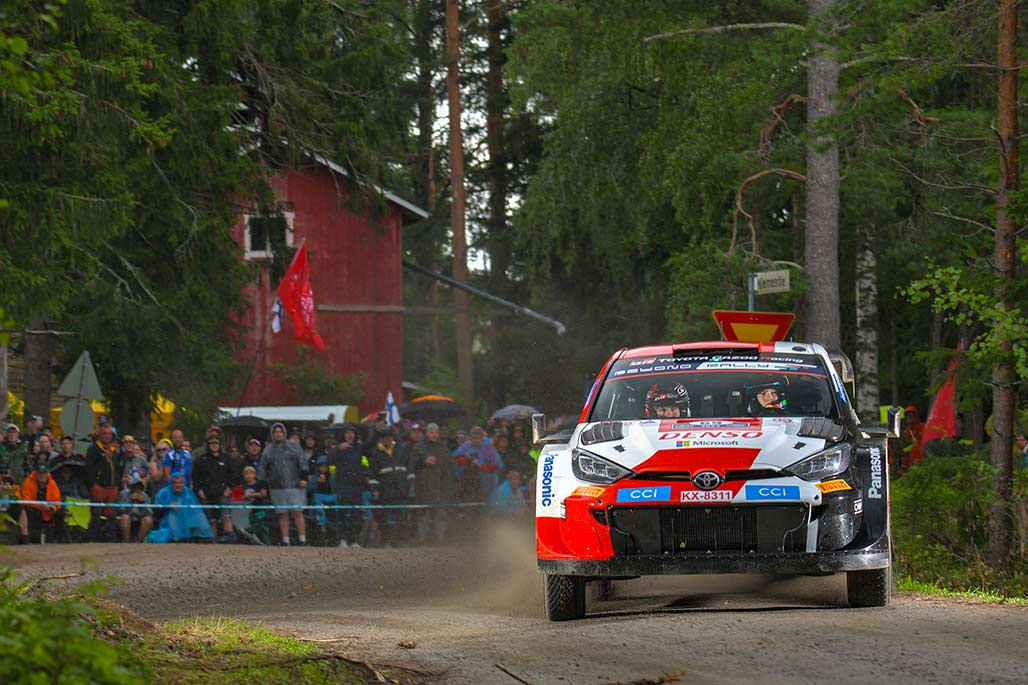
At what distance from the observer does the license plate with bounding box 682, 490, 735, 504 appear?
10578 millimetres

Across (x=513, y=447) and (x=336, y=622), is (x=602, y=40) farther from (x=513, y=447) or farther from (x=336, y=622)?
(x=336, y=622)

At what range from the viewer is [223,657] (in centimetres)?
857

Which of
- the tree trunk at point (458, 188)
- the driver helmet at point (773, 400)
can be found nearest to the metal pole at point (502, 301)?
the tree trunk at point (458, 188)

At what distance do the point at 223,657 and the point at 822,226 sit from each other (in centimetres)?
1512

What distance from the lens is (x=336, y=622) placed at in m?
12.0

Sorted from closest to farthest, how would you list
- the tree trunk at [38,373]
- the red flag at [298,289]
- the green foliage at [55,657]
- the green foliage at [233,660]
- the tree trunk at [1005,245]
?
the green foliage at [55,657], the green foliage at [233,660], the tree trunk at [1005,245], the tree trunk at [38,373], the red flag at [298,289]

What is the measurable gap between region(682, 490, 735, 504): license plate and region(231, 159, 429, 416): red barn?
41346mm

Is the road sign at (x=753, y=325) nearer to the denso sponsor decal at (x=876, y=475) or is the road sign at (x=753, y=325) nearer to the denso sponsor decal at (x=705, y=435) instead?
the denso sponsor decal at (x=876, y=475)

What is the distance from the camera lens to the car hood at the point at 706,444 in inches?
420

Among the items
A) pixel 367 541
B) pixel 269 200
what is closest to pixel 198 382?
pixel 269 200

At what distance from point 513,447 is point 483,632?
1725cm

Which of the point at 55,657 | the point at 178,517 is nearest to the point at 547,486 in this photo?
the point at 55,657

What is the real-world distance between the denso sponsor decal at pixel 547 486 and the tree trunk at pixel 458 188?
38.0 metres

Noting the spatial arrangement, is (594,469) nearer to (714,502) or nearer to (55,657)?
(714,502)
